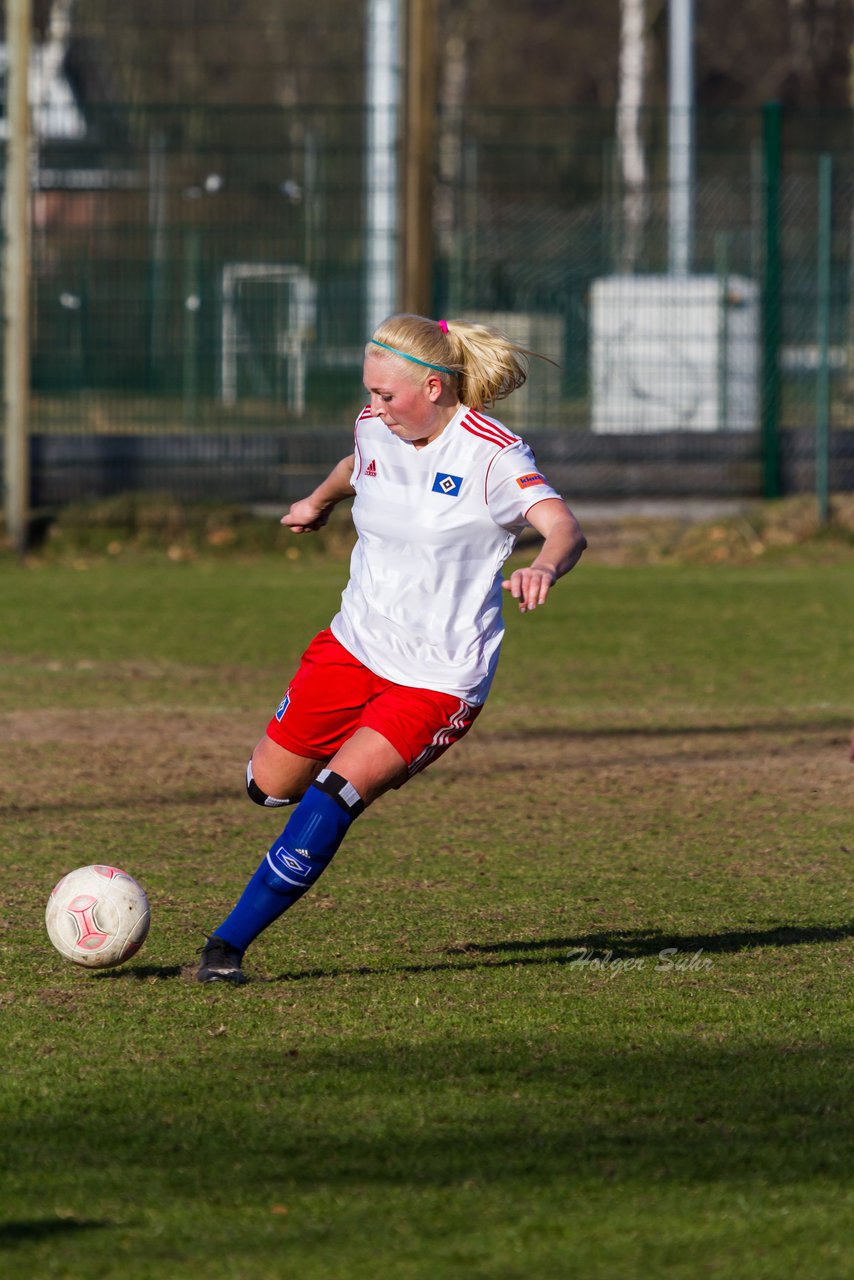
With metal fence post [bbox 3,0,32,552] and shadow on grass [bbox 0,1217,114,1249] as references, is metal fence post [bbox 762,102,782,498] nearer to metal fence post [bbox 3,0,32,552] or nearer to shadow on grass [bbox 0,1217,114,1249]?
metal fence post [bbox 3,0,32,552]

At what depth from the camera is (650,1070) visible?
406cm

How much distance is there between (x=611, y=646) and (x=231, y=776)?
3930mm

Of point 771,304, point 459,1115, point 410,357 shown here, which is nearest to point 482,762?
point 410,357

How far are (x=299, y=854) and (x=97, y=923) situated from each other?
553 millimetres

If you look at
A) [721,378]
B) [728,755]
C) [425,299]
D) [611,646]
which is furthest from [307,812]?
[721,378]

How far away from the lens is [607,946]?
5.16 metres

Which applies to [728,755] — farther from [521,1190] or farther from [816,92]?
[816,92]

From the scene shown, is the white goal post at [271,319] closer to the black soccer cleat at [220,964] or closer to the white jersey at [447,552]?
the white jersey at [447,552]

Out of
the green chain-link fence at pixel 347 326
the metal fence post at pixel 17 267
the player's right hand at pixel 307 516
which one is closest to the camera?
the player's right hand at pixel 307 516

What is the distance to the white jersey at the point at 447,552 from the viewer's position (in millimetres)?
4730

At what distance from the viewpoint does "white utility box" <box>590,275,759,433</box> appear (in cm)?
1551

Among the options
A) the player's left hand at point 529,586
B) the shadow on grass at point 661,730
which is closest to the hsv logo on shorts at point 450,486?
the player's left hand at point 529,586

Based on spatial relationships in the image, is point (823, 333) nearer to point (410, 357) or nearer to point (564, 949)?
point (564, 949)

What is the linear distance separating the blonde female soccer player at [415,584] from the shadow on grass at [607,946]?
416mm
